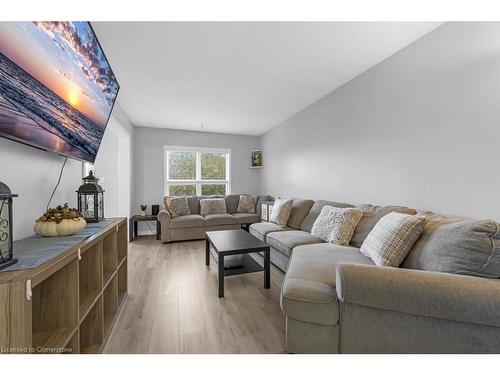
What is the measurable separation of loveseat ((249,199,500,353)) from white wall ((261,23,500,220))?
51 centimetres

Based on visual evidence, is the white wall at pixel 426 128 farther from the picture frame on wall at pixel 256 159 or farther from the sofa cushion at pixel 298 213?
the picture frame on wall at pixel 256 159

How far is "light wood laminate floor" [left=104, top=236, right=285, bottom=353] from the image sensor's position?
4.44 feet

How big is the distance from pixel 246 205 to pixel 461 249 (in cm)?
372

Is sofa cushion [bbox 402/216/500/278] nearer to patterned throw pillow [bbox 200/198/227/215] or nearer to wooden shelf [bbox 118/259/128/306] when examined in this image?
wooden shelf [bbox 118/259/128/306]

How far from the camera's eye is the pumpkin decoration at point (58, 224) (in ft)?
3.78

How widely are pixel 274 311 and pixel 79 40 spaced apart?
2.37 meters

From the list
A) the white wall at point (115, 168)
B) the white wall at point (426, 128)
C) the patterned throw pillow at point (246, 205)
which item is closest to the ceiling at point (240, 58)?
the white wall at point (426, 128)

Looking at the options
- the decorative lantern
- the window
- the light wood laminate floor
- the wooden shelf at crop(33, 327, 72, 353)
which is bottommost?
the light wood laminate floor

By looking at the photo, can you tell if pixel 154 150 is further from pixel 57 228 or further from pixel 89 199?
pixel 57 228

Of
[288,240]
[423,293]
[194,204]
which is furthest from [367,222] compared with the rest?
[194,204]

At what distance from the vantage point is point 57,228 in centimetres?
117

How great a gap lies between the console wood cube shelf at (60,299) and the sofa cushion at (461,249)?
6.20 feet

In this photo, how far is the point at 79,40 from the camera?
1.24 meters

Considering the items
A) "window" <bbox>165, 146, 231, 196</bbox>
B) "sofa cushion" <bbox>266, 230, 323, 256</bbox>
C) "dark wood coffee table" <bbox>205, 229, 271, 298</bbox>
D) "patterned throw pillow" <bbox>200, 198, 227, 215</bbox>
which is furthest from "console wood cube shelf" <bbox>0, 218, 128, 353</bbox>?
"window" <bbox>165, 146, 231, 196</bbox>
